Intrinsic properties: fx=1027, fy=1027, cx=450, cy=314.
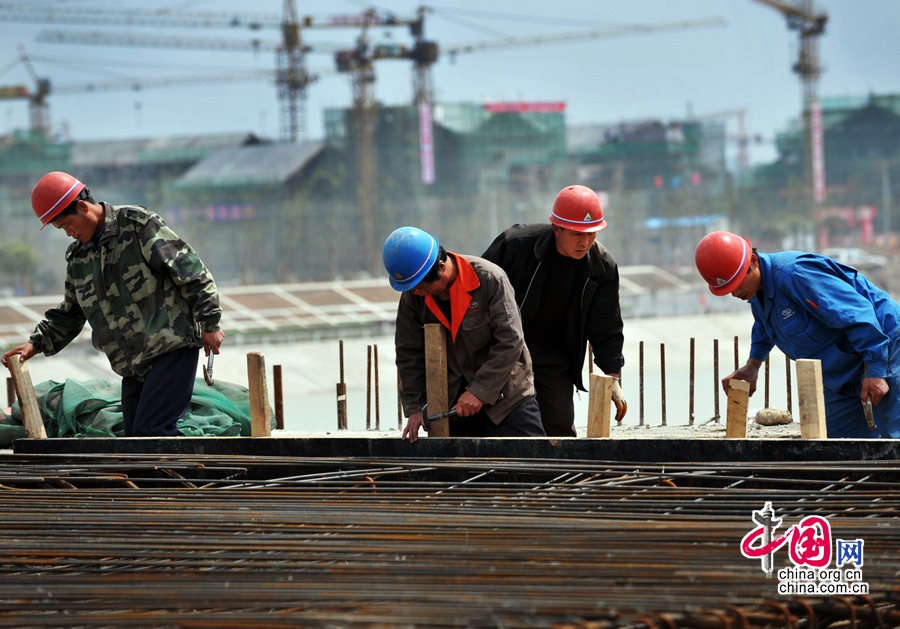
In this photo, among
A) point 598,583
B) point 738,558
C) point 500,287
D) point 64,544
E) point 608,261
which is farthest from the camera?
point 608,261

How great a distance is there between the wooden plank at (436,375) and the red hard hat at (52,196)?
162 centimetres

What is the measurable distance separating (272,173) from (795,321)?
198 ft

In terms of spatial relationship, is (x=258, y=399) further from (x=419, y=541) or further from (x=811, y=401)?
(x=811, y=401)

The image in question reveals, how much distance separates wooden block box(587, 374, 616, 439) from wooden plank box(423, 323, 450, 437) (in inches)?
23.0

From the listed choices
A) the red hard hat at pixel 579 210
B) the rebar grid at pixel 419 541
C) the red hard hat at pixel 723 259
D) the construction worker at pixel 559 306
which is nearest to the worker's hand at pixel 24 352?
the rebar grid at pixel 419 541

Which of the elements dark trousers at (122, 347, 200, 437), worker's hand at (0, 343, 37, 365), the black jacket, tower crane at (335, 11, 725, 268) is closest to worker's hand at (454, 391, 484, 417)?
the black jacket

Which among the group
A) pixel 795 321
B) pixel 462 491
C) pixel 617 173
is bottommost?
pixel 462 491

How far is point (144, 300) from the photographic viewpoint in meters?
4.51

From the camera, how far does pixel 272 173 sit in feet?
205

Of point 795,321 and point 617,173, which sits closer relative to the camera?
point 795,321

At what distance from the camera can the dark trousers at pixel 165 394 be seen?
14.6 feet

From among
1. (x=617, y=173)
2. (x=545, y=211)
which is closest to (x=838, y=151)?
(x=617, y=173)

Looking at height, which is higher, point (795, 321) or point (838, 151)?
point (838, 151)

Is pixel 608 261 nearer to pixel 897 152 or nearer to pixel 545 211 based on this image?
pixel 545 211
